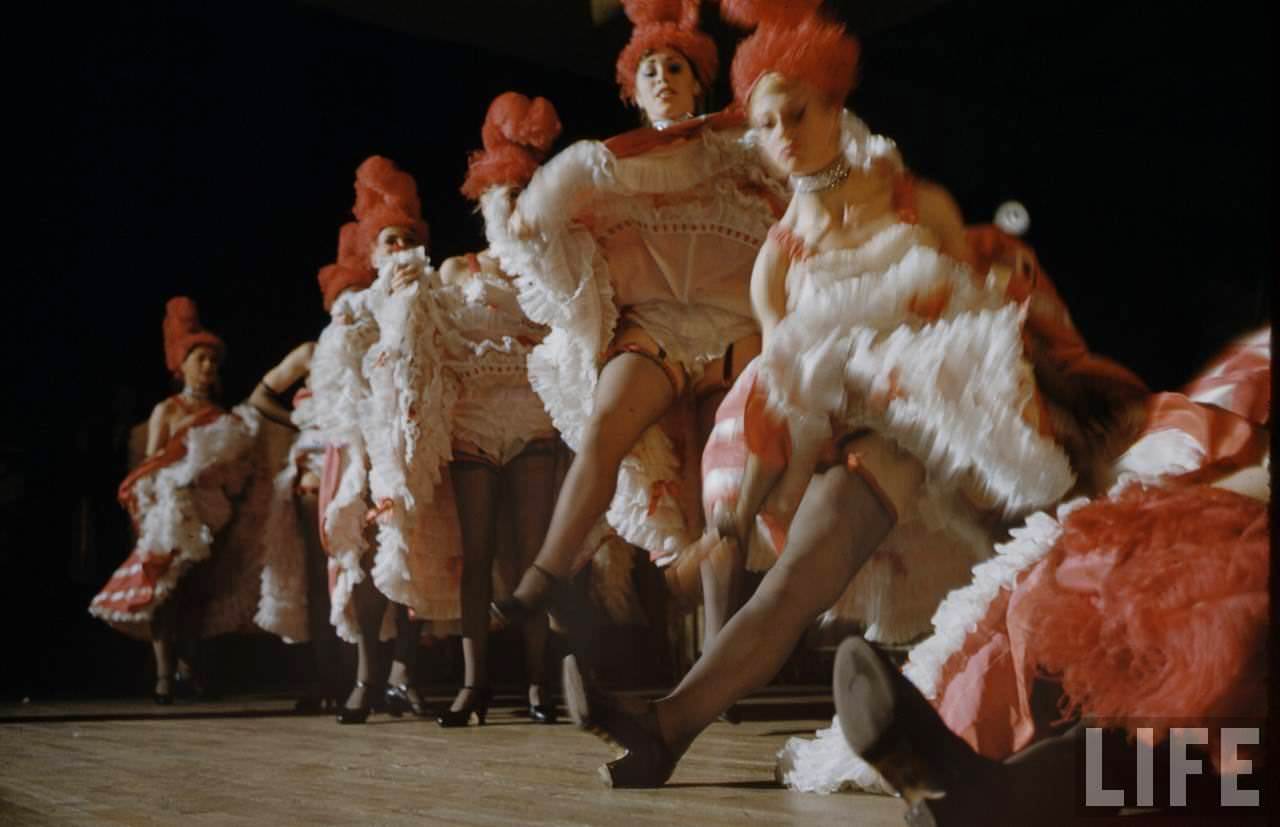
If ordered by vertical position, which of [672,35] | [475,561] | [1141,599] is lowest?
[1141,599]

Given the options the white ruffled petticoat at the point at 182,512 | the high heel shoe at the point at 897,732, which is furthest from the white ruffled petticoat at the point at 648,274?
the white ruffled petticoat at the point at 182,512

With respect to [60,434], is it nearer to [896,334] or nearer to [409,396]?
[409,396]

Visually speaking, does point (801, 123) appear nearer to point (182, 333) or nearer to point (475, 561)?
point (475, 561)

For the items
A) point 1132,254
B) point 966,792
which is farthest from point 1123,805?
point 1132,254

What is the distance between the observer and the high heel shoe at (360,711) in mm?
3047

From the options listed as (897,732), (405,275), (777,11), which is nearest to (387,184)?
(405,275)

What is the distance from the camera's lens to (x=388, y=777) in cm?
190

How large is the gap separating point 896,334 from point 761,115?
45 cm

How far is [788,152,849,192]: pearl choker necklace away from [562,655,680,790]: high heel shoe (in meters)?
0.67

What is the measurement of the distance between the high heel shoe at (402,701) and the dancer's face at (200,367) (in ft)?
4.53

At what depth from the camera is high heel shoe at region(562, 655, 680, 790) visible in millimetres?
1553

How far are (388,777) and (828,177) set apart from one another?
1.01 meters

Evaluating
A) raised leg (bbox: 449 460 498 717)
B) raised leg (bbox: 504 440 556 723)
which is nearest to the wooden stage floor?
raised leg (bbox: 449 460 498 717)

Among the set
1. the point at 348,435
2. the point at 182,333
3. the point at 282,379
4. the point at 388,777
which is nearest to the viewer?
the point at 388,777
